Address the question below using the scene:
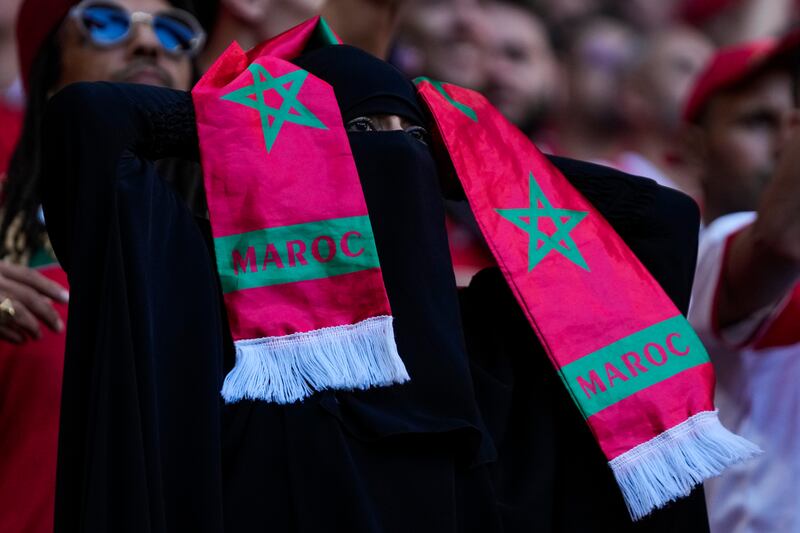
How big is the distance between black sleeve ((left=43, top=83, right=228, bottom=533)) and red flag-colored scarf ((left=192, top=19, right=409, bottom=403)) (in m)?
0.05

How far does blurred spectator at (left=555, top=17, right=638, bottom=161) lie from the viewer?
5.30 meters

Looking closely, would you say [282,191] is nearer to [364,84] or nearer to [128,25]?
[364,84]

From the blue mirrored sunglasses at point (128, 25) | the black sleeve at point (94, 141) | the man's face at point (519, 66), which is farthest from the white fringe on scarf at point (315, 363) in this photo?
the man's face at point (519, 66)

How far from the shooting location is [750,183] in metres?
4.09

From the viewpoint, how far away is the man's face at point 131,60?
3188 mm

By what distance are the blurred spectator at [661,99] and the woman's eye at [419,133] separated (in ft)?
9.32

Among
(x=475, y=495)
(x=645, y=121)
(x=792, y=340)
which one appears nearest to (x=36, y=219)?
(x=475, y=495)

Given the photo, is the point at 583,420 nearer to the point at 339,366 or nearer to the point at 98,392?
the point at 339,366

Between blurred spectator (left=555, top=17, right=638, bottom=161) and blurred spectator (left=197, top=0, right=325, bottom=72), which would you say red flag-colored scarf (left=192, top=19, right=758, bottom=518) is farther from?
blurred spectator (left=555, top=17, right=638, bottom=161)

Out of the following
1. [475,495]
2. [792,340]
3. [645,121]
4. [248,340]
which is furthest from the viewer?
[645,121]

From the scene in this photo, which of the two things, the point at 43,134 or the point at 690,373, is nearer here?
the point at 43,134

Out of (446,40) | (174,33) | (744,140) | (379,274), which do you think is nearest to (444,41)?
(446,40)

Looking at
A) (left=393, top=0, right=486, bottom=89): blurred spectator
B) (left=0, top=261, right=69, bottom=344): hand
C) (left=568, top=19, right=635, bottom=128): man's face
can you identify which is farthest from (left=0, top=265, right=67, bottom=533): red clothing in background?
(left=568, top=19, right=635, bottom=128): man's face

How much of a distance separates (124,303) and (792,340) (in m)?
1.67
